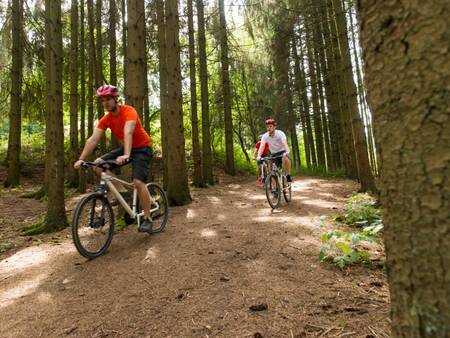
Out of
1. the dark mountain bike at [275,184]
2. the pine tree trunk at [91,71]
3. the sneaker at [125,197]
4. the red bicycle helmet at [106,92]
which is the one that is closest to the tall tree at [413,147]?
the red bicycle helmet at [106,92]

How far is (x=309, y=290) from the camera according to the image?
123 inches

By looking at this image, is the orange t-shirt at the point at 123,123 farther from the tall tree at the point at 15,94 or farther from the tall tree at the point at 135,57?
the tall tree at the point at 15,94

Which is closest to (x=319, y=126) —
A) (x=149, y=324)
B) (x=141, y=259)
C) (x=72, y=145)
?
(x=72, y=145)

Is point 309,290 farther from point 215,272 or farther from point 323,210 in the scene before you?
point 323,210

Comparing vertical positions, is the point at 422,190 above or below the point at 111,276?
above

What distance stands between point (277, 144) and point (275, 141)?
0.09 m

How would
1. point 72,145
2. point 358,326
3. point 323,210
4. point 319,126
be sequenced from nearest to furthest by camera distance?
point 358,326, point 323,210, point 72,145, point 319,126

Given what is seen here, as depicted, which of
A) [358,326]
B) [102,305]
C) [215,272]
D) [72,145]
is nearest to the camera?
[358,326]

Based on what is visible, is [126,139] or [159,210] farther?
[159,210]

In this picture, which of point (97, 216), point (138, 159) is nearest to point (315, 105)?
point (138, 159)

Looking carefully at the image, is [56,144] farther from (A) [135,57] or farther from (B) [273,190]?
(B) [273,190]

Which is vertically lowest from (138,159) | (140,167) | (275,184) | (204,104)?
(275,184)

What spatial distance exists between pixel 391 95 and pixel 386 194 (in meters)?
0.40

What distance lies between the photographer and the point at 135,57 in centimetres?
764
